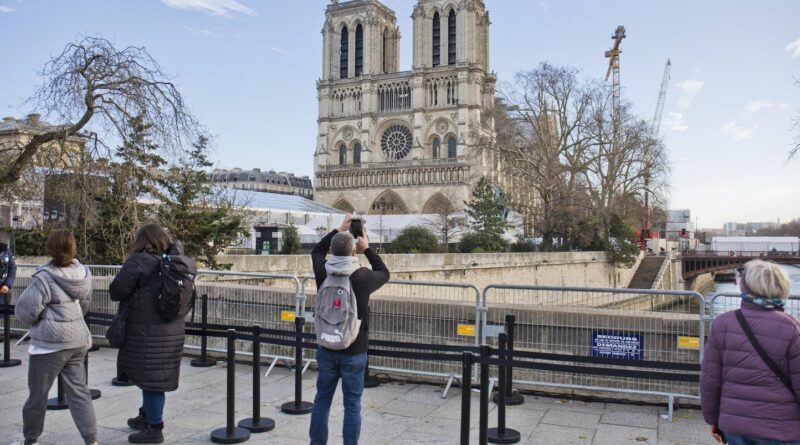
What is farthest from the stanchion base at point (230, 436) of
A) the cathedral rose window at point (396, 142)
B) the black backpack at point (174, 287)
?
the cathedral rose window at point (396, 142)

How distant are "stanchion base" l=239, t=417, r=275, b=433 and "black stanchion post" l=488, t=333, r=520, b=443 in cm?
192

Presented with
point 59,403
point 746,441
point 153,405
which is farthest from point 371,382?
point 746,441

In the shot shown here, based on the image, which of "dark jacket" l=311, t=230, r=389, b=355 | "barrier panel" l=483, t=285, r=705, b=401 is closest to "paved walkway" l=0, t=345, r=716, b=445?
"barrier panel" l=483, t=285, r=705, b=401

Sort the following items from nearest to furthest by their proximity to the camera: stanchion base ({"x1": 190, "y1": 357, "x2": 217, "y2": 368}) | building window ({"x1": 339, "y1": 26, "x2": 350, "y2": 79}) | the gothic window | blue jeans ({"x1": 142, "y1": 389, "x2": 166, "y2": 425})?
blue jeans ({"x1": 142, "y1": 389, "x2": 166, "y2": 425}) → stanchion base ({"x1": 190, "y1": 357, "x2": 217, "y2": 368}) → the gothic window → building window ({"x1": 339, "y1": 26, "x2": 350, "y2": 79})

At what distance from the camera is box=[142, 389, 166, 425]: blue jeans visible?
5086 mm

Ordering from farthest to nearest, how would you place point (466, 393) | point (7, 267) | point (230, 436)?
1. point (7, 267)
2. point (230, 436)
3. point (466, 393)

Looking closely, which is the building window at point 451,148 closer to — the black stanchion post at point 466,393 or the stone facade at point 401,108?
the stone facade at point 401,108

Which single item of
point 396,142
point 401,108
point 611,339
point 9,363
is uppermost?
point 401,108

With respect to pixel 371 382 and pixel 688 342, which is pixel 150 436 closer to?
pixel 371 382

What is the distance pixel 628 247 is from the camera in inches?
1769

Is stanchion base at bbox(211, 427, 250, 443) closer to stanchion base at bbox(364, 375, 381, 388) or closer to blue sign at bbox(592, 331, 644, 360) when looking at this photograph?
stanchion base at bbox(364, 375, 381, 388)

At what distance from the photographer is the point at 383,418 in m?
6.24

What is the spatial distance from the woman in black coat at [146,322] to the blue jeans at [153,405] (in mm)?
168

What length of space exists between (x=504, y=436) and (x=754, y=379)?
2.65 meters
